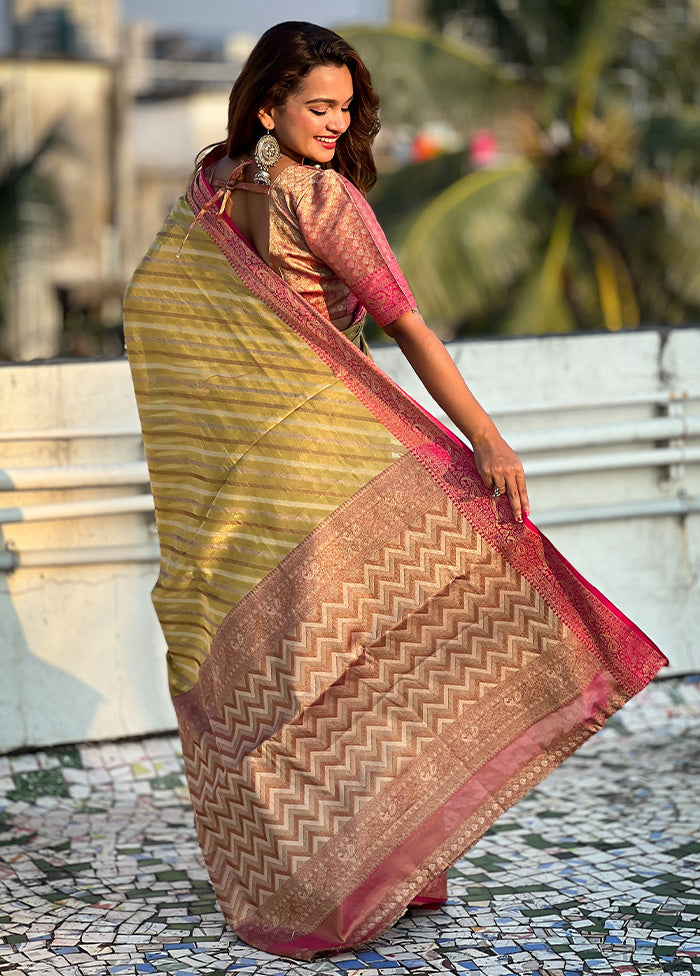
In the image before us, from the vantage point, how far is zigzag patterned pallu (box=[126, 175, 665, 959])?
112 inches

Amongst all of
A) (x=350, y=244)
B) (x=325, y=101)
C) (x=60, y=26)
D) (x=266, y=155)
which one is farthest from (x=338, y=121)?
(x=60, y=26)

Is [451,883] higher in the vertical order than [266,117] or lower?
lower

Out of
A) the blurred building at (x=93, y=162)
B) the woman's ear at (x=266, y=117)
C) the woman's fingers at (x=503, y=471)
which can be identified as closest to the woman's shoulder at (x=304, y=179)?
the woman's ear at (x=266, y=117)

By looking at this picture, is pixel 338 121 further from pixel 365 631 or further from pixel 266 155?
pixel 365 631

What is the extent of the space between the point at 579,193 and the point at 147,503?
459 inches

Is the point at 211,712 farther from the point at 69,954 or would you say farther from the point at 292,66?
the point at 292,66

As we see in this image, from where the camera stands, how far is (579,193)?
48.9ft

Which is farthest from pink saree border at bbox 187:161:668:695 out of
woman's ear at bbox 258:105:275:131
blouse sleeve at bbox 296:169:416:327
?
woman's ear at bbox 258:105:275:131

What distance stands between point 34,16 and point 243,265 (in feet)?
121

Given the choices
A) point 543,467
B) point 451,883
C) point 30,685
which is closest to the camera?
point 451,883

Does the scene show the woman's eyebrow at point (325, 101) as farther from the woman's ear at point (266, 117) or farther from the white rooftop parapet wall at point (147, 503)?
the white rooftop parapet wall at point (147, 503)

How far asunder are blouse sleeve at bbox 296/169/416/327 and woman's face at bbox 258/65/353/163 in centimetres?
8

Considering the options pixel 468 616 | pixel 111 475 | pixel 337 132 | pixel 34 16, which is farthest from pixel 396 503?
pixel 34 16

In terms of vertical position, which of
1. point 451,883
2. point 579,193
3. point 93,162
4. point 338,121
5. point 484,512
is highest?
point 93,162
